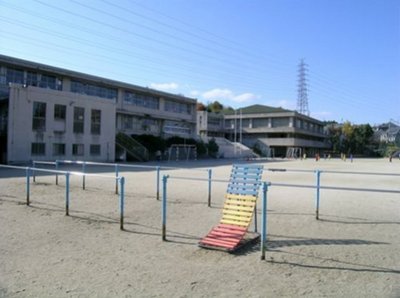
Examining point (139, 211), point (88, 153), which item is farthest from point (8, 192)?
point (88, 153)

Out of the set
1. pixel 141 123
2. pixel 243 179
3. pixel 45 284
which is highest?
pixel 141 123

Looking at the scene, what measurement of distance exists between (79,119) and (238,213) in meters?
37.6

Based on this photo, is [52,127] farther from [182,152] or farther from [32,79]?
[182,152]

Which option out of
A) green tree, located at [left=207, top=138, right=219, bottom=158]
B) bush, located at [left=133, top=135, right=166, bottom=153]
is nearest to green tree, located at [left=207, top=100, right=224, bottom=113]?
green tree, located at [left=207, top=138, right=219, bottom=158]

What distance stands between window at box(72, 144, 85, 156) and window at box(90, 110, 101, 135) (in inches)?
89.0

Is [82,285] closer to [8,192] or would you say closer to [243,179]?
[243,179]

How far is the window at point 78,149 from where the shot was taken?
42.2 m

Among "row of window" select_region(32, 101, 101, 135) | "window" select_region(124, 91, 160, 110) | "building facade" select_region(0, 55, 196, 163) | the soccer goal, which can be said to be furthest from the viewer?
the soccer goal

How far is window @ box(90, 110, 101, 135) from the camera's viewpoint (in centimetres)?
4434

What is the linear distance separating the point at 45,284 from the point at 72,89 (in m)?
46.4

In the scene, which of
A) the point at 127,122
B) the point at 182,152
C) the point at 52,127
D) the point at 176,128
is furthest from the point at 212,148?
the point at 52,127

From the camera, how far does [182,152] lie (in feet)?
198

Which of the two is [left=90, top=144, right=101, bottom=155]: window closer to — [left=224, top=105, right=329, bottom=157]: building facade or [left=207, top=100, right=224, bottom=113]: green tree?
[left=224, top=105, right=329, bottom=157]: building facade

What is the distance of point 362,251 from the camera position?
6.78 metres
